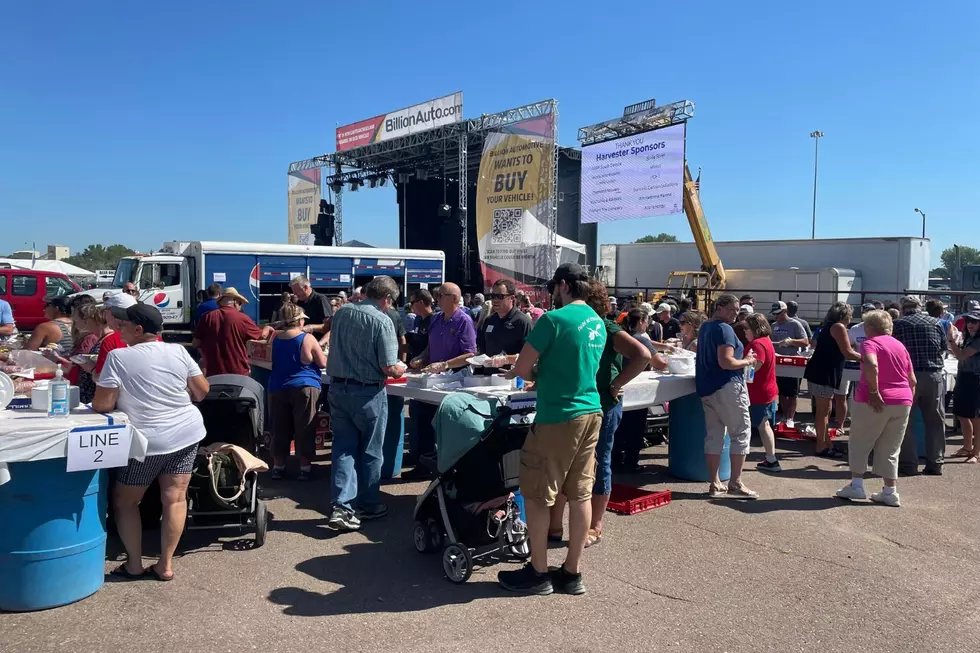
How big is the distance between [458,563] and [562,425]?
101cm

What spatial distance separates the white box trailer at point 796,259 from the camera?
2208 cm

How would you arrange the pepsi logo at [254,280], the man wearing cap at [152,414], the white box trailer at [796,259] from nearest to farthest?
the man wearing cap at [152,414]
the pepsi logo at [254,280]
the white box trailer at [796,259]

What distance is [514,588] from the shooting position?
3834 millimetres

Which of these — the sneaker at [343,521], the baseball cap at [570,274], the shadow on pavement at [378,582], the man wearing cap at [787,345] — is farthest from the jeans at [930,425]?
the sneaker at [343,521]

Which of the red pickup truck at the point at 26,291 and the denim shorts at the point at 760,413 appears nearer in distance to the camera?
the denim shorts at the point at 760,413

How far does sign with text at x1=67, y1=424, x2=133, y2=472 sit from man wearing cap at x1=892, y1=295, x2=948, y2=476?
254 inches

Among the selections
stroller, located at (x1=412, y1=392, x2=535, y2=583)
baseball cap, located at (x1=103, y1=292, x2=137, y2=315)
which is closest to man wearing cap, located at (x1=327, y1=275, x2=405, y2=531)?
stroller, located at (x1=412, y1=392, x2=535, y2=583)

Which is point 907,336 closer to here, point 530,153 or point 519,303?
point 519,303

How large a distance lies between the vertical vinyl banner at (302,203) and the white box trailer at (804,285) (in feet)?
58.1

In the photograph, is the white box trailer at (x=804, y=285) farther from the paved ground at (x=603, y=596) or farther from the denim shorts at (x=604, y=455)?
the denim shorts at (x=604, y=455)

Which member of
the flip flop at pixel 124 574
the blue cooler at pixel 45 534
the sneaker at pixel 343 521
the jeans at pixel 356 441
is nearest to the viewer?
the blue cooler at pixel 45 534

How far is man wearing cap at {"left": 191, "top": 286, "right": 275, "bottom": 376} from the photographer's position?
630 cm

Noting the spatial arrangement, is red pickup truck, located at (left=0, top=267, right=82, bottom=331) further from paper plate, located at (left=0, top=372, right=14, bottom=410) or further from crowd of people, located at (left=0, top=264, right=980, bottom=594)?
paper plate, located at (left=0, top=372, right=14, bottom=410)

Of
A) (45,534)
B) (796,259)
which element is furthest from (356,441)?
(796,259)
